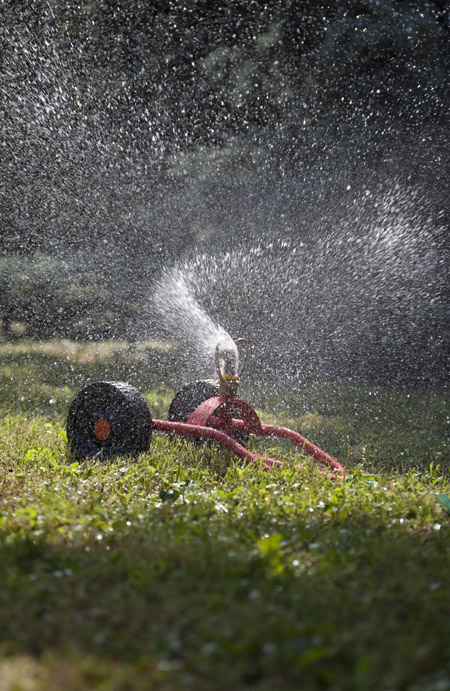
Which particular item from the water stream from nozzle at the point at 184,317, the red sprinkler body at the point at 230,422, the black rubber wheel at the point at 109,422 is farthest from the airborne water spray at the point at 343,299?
the black rubber wheel at the point at 109,422

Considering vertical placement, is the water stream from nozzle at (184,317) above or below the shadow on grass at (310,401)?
above

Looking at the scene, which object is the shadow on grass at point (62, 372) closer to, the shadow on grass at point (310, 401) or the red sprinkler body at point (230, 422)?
the shadow on grass at point (310, 401)

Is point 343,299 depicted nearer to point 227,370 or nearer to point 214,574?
point 227,370

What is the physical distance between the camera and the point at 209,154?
10398 millimetres

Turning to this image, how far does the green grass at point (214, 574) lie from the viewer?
6.13ft

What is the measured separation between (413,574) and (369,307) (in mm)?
8369

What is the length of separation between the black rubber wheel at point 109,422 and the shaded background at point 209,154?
5826mm

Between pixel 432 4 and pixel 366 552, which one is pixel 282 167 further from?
pixel 366 552

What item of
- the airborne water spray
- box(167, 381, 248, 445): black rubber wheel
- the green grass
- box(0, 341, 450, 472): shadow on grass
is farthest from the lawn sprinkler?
the airborne water spray

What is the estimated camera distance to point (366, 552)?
9.44 ft

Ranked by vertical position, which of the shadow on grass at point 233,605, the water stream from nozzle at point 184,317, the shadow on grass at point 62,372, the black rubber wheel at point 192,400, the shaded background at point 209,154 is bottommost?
the shadow on grass at point 233,605

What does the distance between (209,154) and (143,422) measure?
22.5 ft

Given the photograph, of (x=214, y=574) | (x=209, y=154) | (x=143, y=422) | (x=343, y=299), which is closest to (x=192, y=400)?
(x=143, y=422)

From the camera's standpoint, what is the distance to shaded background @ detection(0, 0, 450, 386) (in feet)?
33.2
